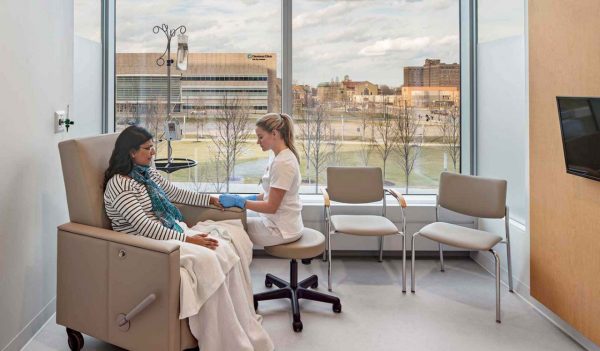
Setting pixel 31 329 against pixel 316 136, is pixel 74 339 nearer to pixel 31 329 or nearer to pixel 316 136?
pixel 31 329

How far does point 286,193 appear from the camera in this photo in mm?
2492

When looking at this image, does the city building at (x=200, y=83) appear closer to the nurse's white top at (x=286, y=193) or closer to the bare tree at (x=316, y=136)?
the bare tree at (x=316, y=136)

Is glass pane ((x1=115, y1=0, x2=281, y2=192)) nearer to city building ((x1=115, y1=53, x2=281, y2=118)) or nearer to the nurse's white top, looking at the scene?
city building ((x1=115, y1=53, x2=281, y2=118))

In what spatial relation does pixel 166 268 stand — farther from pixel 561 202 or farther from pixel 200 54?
pixel 200 54

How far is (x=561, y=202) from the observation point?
7.58 ft

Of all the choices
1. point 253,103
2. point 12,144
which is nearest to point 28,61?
point 12,144

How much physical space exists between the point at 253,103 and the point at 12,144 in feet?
6.90

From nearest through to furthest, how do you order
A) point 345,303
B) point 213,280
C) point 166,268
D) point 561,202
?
1. point 166,268
2. point 213,280
3. point 561,202
4. point 345,303

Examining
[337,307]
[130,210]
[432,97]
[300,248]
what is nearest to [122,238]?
[130,210]

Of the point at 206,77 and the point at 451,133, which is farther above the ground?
the point at 206,77

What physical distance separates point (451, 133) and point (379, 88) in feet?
2.61

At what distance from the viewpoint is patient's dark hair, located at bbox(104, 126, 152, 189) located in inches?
83.1

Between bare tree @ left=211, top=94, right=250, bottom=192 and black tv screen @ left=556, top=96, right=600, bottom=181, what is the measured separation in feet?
8.24

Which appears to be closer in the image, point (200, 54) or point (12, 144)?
point (12, 144)
